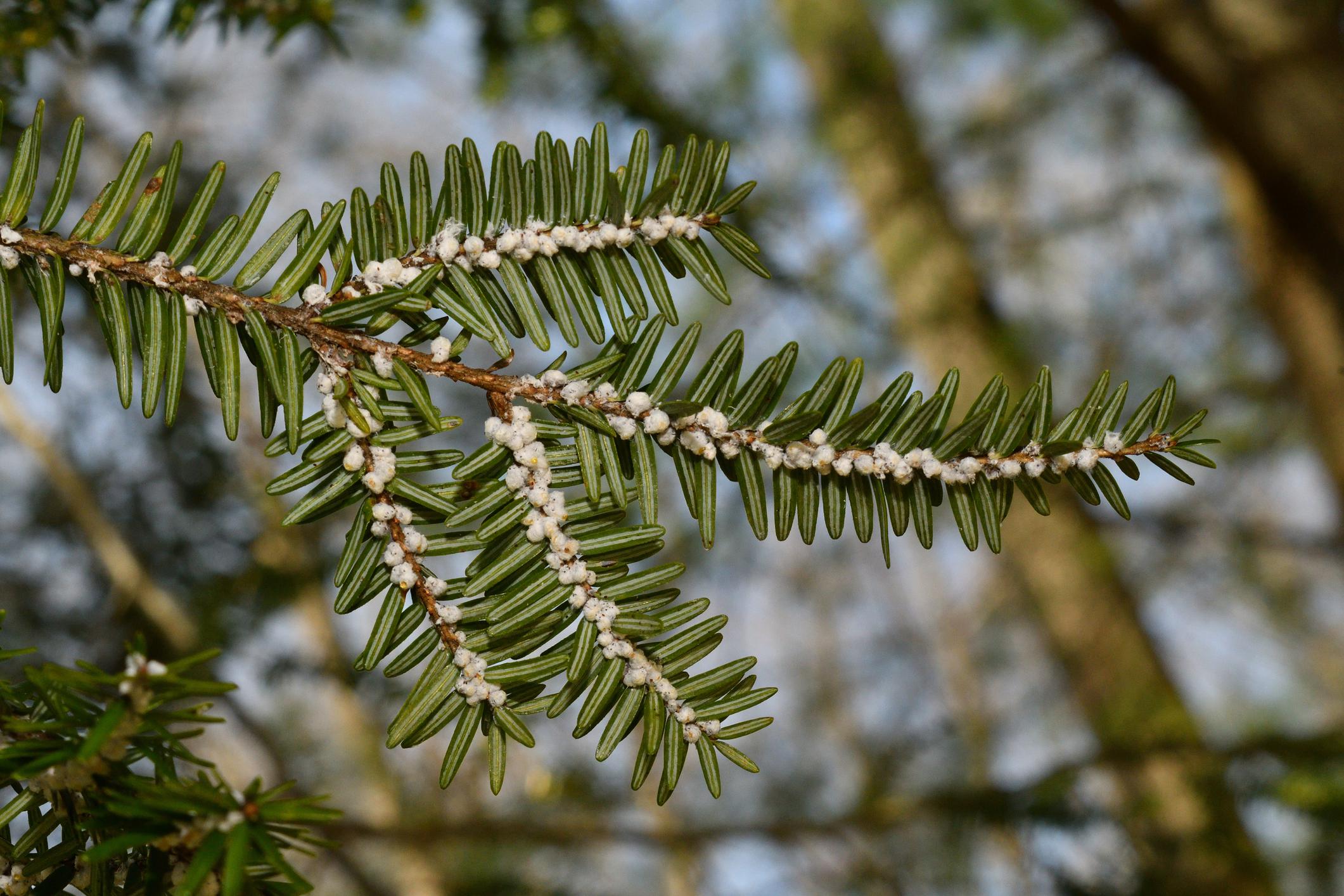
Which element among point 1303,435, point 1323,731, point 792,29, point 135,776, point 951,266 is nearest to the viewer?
point 135,776

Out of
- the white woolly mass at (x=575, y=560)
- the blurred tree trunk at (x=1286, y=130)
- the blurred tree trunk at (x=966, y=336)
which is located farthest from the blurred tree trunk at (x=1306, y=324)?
the white woolly mass at (x=575, y=560)

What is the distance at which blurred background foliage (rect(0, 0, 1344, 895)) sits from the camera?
4.21 ft

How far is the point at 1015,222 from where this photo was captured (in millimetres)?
3006

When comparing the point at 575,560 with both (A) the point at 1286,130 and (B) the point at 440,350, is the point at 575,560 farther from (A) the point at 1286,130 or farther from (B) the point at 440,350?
(A) the point at 1286,130

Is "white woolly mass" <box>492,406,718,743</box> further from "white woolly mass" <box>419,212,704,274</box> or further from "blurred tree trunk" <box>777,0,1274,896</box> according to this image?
"blurred tree trunk" <box>777,0,1274,896</box>

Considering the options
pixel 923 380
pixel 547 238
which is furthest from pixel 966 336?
pixel 547 238

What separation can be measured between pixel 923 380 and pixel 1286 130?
959mm

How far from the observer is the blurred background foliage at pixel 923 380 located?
1284mm

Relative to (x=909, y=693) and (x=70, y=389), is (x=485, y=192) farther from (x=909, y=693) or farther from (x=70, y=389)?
(x=909, y=693)

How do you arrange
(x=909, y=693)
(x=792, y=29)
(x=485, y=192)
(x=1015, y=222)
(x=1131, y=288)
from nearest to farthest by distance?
(x=485, y=192)
(x=792, y=29)
(x=1131, y=288)
(x=1015, y=222)
(x=909, y=693)

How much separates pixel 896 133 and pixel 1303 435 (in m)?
1.37

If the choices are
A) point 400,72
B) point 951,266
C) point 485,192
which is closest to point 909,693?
point 951,266

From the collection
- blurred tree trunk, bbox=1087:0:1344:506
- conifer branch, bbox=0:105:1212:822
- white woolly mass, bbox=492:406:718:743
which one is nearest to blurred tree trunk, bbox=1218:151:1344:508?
blurred tree trunk, bbox=1087:0:1344:506

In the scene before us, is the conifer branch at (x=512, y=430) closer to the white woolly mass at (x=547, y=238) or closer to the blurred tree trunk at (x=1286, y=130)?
the white woolly mass at (x=547, y=238)
